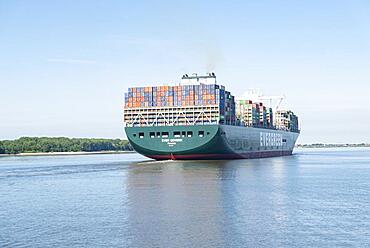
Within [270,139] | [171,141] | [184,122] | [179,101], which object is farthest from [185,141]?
[270,139]

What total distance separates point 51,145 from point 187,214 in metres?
113

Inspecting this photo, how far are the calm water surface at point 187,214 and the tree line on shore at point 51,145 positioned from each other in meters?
92.2

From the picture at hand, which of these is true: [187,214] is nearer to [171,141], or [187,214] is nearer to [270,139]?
[171,141]

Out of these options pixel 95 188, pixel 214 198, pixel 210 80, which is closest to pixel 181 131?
pixel 210 80

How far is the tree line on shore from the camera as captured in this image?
402 ft

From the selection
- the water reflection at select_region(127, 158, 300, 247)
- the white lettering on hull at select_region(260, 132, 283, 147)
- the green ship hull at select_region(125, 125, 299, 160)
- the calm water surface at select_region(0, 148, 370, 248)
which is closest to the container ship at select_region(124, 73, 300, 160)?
the green ship hull at select_region(125, 125, 299, 160)

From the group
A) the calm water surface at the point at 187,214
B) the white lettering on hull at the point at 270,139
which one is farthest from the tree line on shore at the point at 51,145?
the calm water surface at the point at 187,214

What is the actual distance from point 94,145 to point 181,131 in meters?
93.3

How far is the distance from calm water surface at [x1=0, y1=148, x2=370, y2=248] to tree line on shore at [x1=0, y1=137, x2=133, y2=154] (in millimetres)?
92154

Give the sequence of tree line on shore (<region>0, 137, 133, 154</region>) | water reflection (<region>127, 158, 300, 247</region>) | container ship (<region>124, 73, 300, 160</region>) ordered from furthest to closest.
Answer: tree line on shore (<region>0, 137, 133, 154</region>)
container ship (<region>124, 73, 300, 160</region>)
water reflection (<region>127, 158, 300, 247</region>)

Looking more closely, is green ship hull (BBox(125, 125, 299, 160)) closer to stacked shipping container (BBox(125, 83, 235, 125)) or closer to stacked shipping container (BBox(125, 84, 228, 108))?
stacked shipping container (BBox(125, 83, 235, 125))

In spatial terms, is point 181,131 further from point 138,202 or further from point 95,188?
point 138,202

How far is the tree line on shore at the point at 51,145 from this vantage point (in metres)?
122

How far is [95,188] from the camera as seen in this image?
3056 cm
